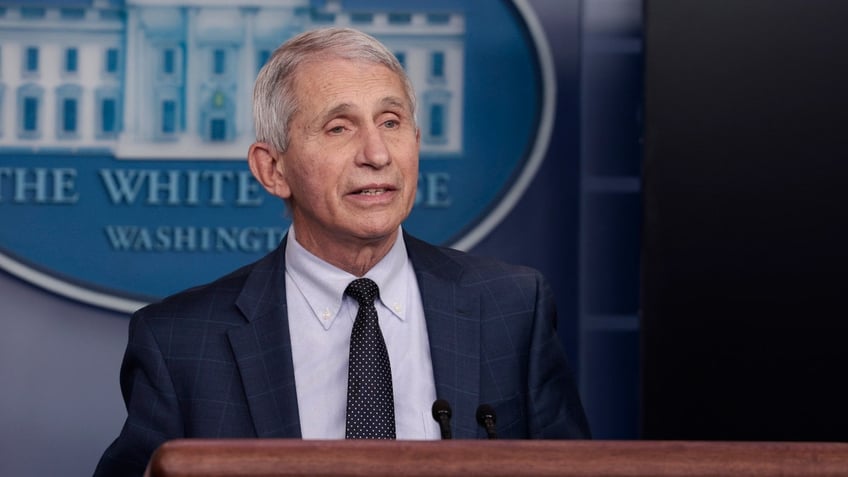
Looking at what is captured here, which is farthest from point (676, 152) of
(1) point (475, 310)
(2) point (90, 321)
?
(2) point (90, 321)

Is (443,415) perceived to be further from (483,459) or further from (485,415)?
(483,459)

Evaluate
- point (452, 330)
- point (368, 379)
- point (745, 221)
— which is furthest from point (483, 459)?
point (745, 221)

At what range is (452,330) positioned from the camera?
206 centimetres

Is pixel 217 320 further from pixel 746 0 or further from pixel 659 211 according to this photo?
pixel 746 0

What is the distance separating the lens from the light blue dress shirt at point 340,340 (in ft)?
6.48

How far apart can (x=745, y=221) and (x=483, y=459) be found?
1.80m

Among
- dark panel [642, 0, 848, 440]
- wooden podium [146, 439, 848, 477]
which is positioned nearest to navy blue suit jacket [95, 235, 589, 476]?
dark panel [642, 0, 848, 440]

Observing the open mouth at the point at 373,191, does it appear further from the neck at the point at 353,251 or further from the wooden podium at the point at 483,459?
the wooden podium at the point at 483,459

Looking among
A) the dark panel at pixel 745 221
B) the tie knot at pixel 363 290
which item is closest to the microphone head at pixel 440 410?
the tie knot at pixel 363 290

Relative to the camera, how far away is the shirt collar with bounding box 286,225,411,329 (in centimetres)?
206

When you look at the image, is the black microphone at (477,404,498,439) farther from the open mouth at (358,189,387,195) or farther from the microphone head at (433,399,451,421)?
the open mouth at (358,189,387,195)

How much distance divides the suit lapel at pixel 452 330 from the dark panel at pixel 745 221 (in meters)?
0.75

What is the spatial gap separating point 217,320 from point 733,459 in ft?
3.73

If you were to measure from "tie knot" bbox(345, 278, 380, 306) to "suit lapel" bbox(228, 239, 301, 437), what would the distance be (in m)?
0.12
